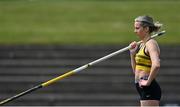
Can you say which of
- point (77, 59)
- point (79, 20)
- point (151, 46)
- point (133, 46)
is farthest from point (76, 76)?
point (151, 46)

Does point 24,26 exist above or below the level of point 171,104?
above

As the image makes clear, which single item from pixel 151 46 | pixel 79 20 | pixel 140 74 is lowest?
pixel 140 74

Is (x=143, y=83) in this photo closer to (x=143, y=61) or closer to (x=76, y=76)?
(x=143, y=61)

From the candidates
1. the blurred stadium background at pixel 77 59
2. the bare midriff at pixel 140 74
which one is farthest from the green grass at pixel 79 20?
the bare midriff at pixel 140 74

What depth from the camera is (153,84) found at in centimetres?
891

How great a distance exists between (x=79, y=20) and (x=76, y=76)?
4010 millimetres

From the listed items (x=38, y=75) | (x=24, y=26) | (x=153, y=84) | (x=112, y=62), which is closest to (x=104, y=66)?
(x=112, y=62)

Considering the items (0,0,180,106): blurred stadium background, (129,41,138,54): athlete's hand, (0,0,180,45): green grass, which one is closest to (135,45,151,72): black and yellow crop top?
(129,41,138,54): athlete's hand

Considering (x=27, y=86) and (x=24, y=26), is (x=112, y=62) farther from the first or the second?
(x=24, y=26)

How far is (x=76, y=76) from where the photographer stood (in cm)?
1612

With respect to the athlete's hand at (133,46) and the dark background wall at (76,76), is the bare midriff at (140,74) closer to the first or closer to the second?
the athlete's hand at (133,46)

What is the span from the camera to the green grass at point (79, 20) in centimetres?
1809

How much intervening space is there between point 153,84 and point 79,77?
23.8ft

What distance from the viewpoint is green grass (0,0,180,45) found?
59.4 ft
